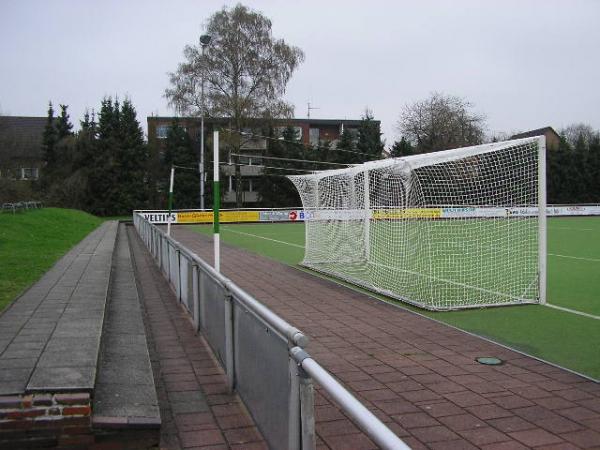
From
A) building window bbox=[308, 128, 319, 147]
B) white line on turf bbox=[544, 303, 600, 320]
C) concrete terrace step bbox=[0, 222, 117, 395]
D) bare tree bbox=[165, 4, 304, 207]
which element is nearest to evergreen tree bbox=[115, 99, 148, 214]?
bare tree bbox=[165, 4, 304, 207]

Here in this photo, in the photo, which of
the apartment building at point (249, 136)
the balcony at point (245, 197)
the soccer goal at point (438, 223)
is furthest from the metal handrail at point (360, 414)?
the balcony at point (245, 197)

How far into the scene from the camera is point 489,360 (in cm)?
589

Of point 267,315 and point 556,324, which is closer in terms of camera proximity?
point 267,315

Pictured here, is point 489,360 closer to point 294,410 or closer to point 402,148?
point 294,410

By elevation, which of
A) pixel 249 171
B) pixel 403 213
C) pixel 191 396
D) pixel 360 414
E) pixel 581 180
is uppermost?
pixel 249 171

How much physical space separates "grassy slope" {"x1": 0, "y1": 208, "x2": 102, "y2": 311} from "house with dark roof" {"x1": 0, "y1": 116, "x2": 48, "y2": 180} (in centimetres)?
2043

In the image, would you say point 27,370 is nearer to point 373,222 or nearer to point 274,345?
point 274,345

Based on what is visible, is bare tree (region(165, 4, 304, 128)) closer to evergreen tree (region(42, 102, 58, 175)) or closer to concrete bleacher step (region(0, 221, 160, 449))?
evergreen tree (region(42, 102, 58, 175))

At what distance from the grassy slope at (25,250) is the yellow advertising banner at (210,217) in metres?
9.92

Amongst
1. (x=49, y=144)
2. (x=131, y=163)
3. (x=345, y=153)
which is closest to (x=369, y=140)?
(x=345, y=153)

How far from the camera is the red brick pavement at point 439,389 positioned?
158 inches

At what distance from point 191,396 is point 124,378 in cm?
59

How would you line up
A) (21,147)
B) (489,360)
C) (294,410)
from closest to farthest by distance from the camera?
(294,410)
(489,360)
(21,147)

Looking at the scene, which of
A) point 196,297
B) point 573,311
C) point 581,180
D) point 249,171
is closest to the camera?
point 196,297
